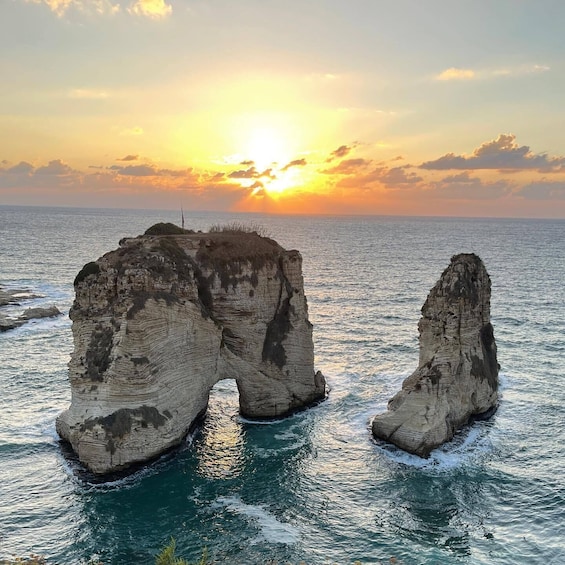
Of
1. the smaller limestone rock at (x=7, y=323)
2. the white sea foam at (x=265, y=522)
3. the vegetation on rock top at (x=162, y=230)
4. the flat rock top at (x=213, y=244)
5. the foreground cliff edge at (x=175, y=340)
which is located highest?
the vegetation on rock top at (x=162, y=230)

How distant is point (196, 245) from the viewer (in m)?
34.8

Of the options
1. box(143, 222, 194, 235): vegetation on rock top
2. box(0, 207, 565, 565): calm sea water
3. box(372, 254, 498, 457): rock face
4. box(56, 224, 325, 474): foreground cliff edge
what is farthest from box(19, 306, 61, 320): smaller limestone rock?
box(372, 254, 498, 457): rock face

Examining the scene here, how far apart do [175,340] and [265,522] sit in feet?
37.7

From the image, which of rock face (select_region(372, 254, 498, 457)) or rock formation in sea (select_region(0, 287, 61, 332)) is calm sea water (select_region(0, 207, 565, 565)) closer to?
rock face (select_region(372, 254, 498, 457))

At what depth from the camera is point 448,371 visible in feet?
106

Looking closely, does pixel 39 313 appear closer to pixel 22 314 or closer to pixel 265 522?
pixel 22 314

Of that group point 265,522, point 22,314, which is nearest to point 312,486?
→ point 265,522

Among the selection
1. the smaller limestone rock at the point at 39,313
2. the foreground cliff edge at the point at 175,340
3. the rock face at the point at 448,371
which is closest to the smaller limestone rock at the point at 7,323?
the smaller limestone rock at the point at 39,313

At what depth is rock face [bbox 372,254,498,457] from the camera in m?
31.4

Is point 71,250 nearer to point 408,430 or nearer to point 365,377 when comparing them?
point 365,377

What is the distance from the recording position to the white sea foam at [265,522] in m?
23.2

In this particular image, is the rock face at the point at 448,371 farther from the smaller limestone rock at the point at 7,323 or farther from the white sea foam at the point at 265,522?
the smaller limestone rock at the point at 7,323

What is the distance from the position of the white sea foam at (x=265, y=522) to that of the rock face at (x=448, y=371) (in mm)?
10273

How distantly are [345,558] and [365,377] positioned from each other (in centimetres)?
2268
